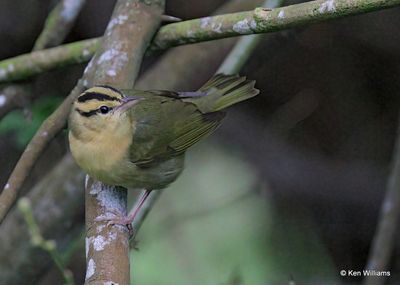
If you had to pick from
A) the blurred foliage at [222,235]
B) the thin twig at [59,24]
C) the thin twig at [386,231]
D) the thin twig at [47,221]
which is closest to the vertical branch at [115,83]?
the thin twig at [59,24]

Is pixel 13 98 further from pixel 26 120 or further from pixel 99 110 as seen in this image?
pixel 99 110

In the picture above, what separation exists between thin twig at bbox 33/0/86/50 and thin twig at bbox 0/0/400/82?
0.95ft

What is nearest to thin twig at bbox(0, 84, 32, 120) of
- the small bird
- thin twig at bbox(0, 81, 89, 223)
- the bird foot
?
thin twig at bbox(0, 81, 89, 223)

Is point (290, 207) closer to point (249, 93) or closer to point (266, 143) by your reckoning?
point (266, 143)

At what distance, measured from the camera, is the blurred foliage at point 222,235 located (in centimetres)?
513

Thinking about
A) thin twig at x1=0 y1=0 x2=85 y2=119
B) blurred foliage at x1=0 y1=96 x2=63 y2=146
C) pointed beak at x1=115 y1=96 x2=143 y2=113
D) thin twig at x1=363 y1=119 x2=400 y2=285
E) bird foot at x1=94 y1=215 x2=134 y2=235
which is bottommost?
bird foot at x1=94 y1=215 x2=134 y2=235

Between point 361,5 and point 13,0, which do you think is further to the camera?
point 13,0

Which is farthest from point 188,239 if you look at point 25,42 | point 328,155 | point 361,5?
point 361,5

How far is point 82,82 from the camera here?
403 centimetres

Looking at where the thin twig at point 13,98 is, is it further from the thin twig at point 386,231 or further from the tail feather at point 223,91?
the thin twig at point 386,231

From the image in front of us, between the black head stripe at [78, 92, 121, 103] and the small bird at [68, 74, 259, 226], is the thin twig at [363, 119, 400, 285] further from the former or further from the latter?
the black head stripe at [78, 92, 121, 103]

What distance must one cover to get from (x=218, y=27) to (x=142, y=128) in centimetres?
73

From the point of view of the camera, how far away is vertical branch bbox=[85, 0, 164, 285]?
2.95 meters

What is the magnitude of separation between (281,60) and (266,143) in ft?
2.31
